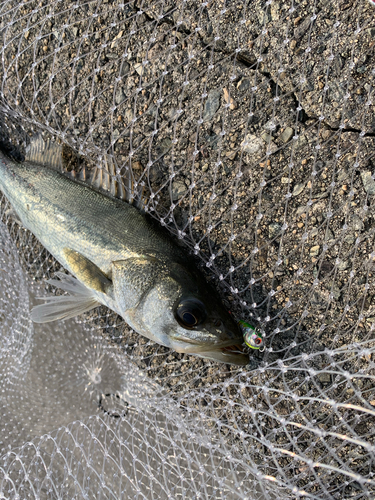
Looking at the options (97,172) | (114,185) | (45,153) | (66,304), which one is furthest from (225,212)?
(45,153)

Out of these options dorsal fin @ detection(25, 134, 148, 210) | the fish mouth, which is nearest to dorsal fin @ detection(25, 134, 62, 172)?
dorsal fin @ detection(25, 134, 148, 210)

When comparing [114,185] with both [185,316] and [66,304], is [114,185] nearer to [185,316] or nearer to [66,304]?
[66,304]

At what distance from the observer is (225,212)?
2426 millimetres

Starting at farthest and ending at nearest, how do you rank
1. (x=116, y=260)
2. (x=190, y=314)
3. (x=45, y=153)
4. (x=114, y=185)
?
(x=45, y=153) → (x=114, y=185) → (x=116, y=260) → (x=190, y=314)

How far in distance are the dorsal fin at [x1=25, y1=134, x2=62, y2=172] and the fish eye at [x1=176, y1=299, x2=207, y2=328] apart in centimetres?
131

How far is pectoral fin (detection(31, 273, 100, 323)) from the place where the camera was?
2355mm

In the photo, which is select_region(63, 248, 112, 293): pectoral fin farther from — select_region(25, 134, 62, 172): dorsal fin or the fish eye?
select_region(25, 134, 62, 172): dorsal fin

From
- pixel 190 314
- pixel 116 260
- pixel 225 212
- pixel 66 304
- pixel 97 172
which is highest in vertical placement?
pixel 225 212

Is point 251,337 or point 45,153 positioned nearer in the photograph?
point 251,337

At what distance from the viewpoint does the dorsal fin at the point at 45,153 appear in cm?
253

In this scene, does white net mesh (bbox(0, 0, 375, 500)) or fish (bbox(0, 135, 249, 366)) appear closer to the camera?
fish (bbox(0, 135, 249, 366))

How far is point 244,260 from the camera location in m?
2.43

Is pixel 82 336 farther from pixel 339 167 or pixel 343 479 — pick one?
pixel 339 167

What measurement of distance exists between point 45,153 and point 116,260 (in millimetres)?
1014
